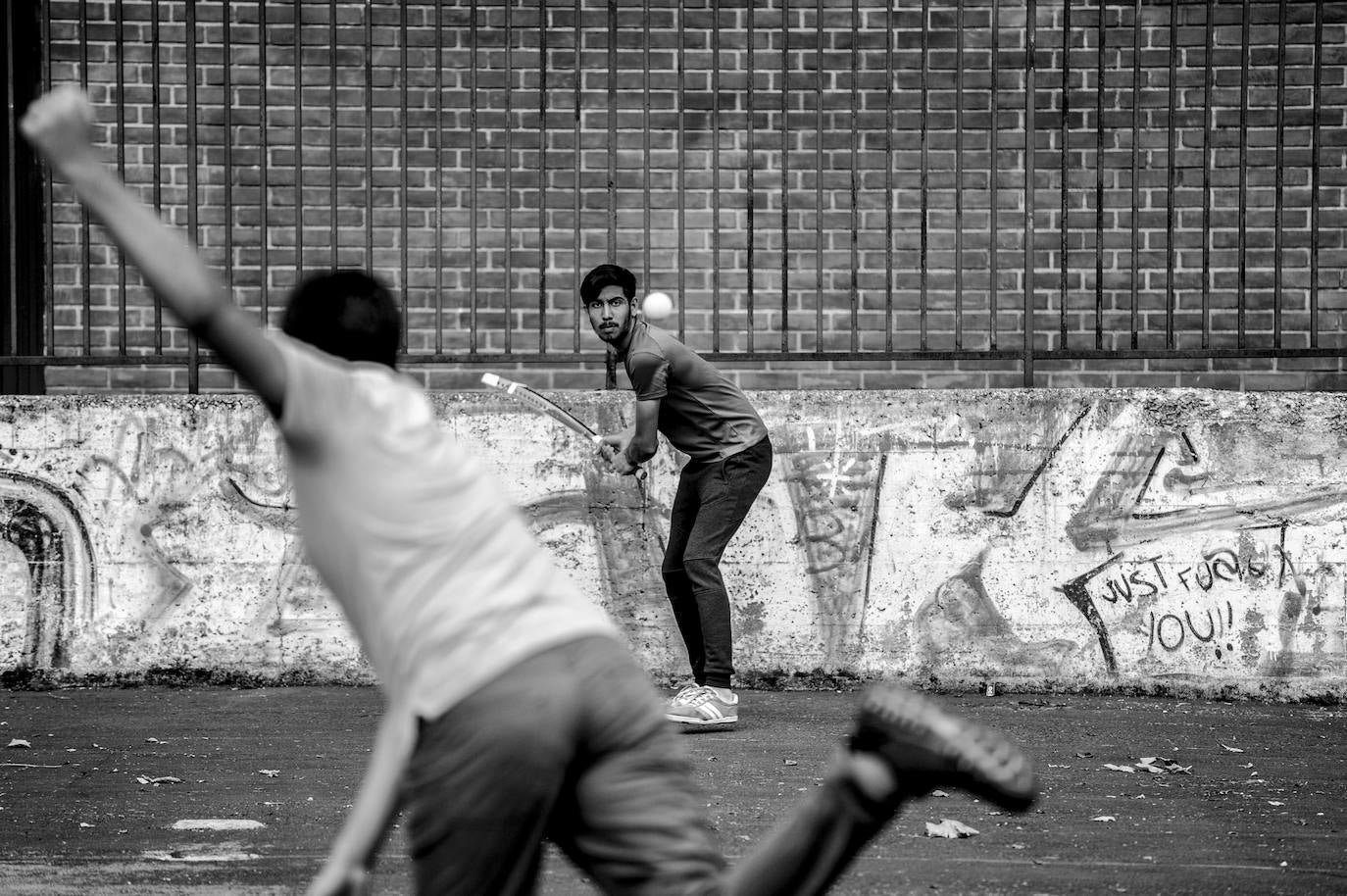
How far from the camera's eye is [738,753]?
5.22 metres

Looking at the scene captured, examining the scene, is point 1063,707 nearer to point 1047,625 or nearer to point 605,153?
point 1047,625

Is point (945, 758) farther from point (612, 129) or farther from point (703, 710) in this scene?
point (612, 129)

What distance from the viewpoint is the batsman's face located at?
18.7 feet

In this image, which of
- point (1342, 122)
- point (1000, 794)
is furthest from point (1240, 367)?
point (1000, 794)

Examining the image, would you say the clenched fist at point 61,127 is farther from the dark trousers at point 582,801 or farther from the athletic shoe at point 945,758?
the athletic shoe at point 945,758

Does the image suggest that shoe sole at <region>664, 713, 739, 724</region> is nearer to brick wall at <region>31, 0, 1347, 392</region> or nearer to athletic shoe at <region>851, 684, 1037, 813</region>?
brick wall at <region>31, 0, 1347, 392</region>

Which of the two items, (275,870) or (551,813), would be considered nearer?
(551,813)

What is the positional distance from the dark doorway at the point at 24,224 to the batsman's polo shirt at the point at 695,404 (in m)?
3.44

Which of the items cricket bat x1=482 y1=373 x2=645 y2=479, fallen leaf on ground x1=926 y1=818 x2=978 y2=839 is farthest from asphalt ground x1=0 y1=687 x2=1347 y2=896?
cricket bat x1=482 y1=373 x2=645 y2=479

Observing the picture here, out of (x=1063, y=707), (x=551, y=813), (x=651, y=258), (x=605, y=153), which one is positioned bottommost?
(x=1063, y=707)

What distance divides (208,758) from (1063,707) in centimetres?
344

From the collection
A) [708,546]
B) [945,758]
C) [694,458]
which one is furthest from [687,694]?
[945,758]

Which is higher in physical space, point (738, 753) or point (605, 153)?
point (605, 153)

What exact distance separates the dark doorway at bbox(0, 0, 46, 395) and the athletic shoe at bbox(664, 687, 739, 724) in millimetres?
3888
